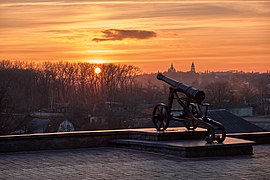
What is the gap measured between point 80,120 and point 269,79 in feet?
284

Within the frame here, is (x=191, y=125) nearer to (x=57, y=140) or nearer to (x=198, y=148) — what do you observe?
(x=198, y=148)

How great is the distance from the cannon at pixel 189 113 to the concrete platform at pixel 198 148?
347 millimetres

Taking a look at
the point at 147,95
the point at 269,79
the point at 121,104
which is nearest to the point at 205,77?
the point at 269,79

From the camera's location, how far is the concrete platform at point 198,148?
13.0 m

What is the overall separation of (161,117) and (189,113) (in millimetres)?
864

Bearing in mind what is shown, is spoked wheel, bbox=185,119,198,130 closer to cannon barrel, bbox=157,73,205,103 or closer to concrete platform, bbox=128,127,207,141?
concrete platform, bbox=128,127,207,141

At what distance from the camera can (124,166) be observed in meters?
11.8

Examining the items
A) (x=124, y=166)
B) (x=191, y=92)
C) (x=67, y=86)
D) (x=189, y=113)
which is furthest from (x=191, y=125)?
(x=67, y=86)

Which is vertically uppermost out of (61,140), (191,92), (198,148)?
(191,92)

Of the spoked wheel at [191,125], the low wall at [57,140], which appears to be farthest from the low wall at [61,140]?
the spoked wheel at [191,125]

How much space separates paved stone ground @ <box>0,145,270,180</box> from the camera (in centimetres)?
1060

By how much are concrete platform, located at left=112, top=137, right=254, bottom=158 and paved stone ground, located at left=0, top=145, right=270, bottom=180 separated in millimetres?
213

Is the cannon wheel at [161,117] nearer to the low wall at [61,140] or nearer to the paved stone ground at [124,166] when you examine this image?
the low wall at [61,140]

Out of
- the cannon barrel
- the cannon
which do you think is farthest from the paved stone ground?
the cannon barrel
